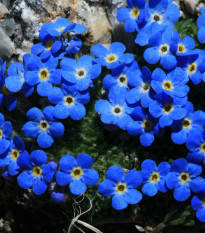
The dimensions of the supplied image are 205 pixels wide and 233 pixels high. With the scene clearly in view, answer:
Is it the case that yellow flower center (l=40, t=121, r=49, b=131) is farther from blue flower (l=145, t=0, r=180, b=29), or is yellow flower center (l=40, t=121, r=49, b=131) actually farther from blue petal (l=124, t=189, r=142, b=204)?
blue flower (l=145, t=0, r=180, b=29)

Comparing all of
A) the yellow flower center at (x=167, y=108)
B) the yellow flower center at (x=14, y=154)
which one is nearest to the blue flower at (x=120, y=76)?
the yellow flower center at (x=167, y=108)

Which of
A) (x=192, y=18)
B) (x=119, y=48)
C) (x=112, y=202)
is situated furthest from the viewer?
(x=192, y=18)

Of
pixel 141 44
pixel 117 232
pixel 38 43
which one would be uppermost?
pixel 38 43

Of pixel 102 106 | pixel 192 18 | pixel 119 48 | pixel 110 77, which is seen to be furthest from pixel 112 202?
pixel 192 18

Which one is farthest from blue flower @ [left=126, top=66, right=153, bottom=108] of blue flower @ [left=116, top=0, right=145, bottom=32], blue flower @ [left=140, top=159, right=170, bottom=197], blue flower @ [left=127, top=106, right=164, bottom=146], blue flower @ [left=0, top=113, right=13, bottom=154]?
blue flower @ [left=0, top=113, right=13, bottom=154]

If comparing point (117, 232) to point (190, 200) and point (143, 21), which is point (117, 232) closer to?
point (190, 200)

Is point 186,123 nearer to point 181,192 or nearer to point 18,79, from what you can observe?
point 181,192
